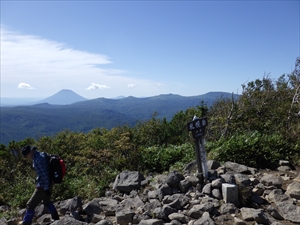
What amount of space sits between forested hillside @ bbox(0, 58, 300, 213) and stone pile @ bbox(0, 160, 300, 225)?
114 centimetres

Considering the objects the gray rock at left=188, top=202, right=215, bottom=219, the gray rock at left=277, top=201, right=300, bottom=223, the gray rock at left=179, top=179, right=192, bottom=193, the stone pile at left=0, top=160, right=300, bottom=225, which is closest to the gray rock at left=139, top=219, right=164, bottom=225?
the stone pile at left=0, top=160, right=300, bottom=225

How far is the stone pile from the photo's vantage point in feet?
16.2

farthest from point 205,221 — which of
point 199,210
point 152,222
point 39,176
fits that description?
point 39,176

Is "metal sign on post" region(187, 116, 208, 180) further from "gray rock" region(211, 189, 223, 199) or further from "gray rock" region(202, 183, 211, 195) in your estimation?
"gray rock" region(211, 189, 223, 199)

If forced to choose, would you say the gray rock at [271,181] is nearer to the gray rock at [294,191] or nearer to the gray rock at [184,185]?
the gray rock at [294,191]

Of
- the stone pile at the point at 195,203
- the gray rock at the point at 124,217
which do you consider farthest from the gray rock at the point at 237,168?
the gray rock at the point at 124,217

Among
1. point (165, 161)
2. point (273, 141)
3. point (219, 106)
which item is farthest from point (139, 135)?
point (273, 141)

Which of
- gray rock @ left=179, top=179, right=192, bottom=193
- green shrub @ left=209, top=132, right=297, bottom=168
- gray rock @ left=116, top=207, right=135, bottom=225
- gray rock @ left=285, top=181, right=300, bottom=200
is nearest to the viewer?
gray rock @ left=116, top=207, right=135, bottom=225

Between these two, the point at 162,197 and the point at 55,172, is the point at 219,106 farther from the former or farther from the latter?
the point at 55,172

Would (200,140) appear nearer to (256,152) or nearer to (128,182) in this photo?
(128,182)

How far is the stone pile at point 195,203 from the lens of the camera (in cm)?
493

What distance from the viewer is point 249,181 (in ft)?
19.7

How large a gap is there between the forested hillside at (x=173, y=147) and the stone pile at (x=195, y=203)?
1145 mm

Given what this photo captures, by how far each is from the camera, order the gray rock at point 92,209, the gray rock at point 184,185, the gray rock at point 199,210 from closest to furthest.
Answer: the gray rock at point 199,210
the gray rock at point 92,209
the gray rock at point 184,185
